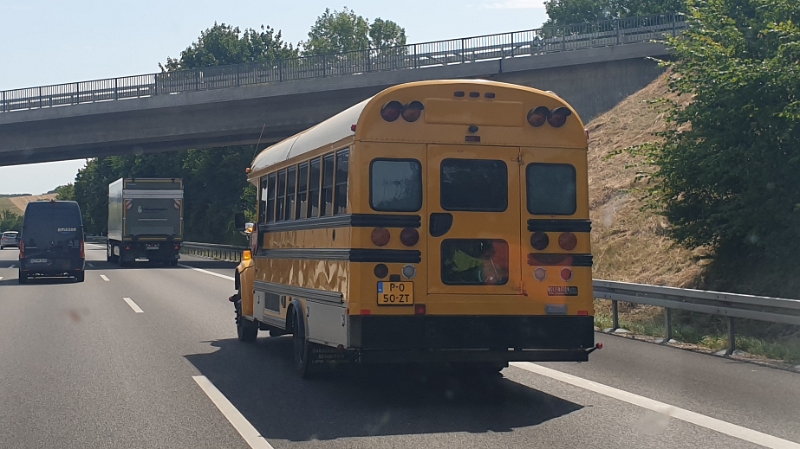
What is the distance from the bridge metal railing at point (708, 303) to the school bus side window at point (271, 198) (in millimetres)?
5216

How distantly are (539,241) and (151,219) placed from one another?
33046mm

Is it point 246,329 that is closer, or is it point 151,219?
point 246,329

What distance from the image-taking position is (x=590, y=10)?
336 feet

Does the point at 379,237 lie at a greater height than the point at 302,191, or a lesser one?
lesser

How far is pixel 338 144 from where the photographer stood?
30.2ft

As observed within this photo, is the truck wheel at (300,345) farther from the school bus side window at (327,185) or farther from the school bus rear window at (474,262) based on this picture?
the school bus rear window at (474,262)

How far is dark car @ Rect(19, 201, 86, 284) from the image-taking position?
2969 cm

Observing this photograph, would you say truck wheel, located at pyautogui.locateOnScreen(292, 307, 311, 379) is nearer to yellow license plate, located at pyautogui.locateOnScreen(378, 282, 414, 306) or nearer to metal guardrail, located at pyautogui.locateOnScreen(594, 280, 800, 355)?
yellow license plate, located at pyautogui.locateOnScreen(378, 282, 414, 306)

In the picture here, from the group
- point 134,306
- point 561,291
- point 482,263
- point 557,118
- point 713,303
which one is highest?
point 557,118

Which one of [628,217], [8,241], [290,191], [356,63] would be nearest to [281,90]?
[356,63]

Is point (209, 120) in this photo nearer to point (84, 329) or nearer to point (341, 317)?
point (84, 329)

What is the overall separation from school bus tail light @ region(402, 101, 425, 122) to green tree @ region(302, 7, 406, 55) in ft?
355

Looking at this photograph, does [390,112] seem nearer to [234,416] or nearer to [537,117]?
[537,117]

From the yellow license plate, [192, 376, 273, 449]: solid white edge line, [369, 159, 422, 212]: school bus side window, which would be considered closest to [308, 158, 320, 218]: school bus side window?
[369, 159, 422, 212]: school bus side window
